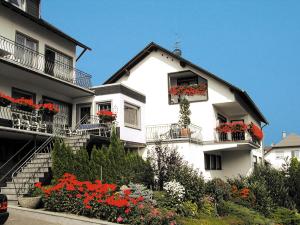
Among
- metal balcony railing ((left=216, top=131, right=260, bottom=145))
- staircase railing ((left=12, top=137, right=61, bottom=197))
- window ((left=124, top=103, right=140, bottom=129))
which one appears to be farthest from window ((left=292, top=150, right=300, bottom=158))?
staircase railing ((left=12, top=137, right=61, bottom=197))

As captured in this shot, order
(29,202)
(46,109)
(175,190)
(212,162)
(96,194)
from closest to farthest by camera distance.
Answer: (96,194), (29,202), (175,190), (46,109), (212,162)

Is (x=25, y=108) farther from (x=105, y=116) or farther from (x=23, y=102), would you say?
(x=105, y=116)

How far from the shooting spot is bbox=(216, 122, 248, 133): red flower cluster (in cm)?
2295

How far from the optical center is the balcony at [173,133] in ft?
72.1

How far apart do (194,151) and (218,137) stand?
2739 mm

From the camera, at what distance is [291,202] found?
1905cm

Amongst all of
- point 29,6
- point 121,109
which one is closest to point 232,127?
point 121,109

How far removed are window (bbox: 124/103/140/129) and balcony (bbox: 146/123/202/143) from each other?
1.18 m

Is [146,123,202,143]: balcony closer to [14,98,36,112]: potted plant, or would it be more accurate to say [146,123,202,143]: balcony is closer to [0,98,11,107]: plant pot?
[14,98,36,112]: potted plant

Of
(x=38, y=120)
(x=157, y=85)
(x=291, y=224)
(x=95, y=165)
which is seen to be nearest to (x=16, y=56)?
(x=38, y=120)

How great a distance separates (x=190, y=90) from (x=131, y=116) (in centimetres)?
464

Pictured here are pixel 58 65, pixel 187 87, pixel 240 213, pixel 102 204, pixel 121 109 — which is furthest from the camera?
pixel 187 87

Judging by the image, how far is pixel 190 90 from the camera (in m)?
25.2

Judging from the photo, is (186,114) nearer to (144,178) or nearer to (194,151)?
(194,151)
